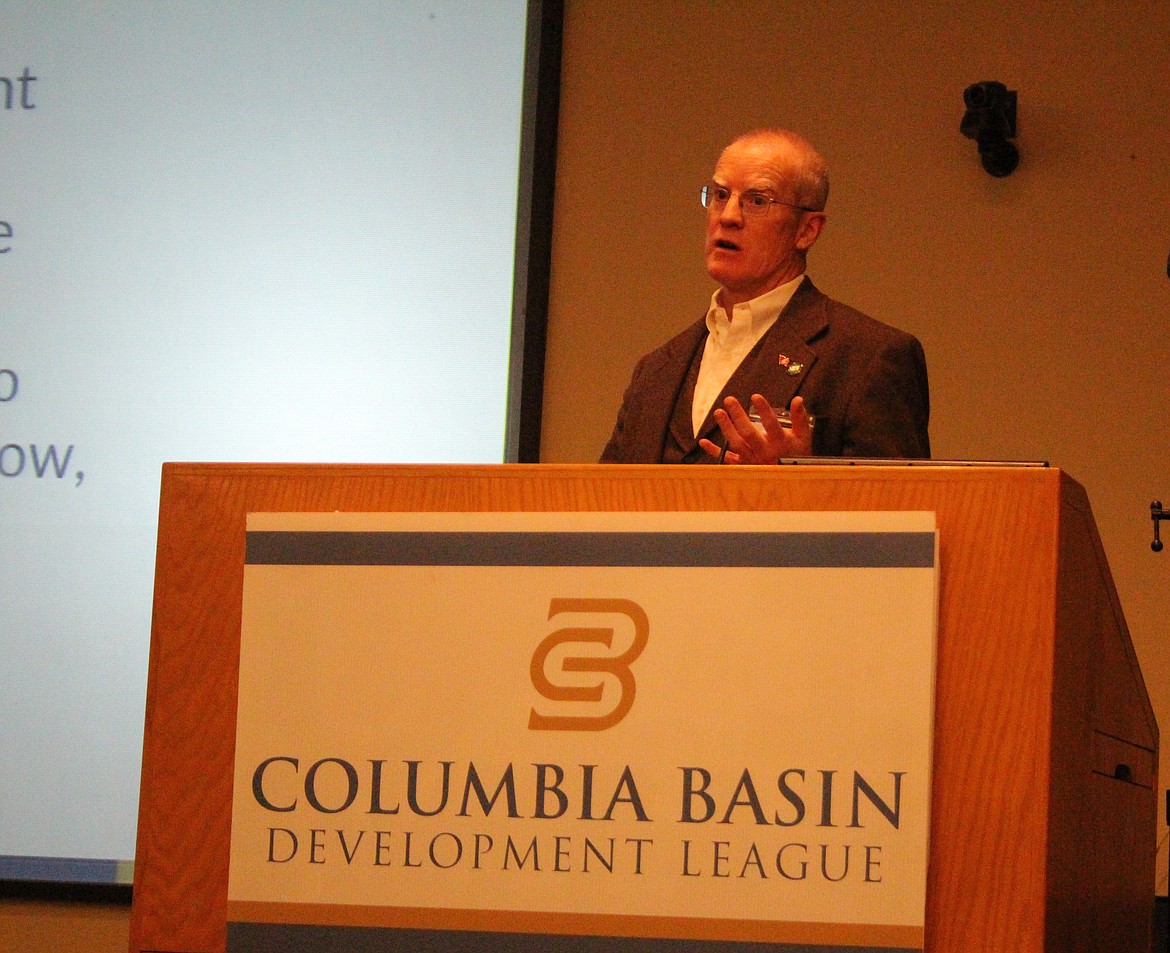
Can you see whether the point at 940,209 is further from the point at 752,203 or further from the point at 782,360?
the point at 782,360

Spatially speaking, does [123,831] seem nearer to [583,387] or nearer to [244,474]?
[583,387]

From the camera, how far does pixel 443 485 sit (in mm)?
1482

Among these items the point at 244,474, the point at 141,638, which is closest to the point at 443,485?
the point at 244,474

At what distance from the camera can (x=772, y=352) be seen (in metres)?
2.32

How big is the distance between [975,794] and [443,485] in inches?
22.2

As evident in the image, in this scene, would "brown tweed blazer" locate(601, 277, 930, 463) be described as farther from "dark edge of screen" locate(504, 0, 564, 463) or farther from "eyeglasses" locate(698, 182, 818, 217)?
"dark edge of screen" locate(504, 0, 564, 463)

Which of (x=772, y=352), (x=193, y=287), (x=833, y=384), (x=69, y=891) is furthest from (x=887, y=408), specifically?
(x=69, y=891)

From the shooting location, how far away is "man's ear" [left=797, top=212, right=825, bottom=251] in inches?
97.6

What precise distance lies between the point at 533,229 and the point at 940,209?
3.11ft

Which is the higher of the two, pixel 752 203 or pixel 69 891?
pixel 752 203

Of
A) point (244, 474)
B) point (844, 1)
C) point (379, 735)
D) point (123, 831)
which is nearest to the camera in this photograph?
point (379, 735)

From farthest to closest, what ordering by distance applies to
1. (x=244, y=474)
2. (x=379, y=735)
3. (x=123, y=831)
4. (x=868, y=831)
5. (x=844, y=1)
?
(x=844, y=1)
(x=123, y=831)
(x=244, y=474)
(x=379, y=735)
(x=868, y=831)

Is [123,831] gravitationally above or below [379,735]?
below

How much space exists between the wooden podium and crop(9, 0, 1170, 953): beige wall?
187 centimetres
